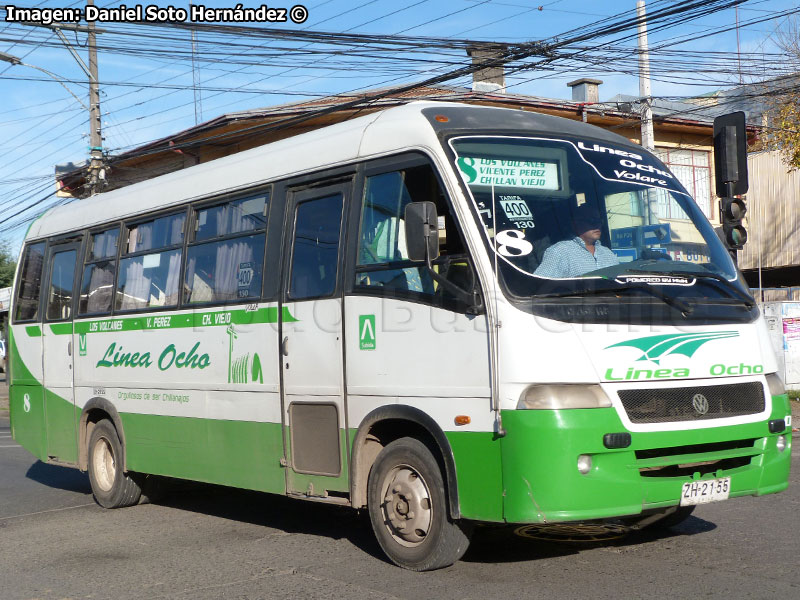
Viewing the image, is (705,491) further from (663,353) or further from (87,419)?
(87,419)

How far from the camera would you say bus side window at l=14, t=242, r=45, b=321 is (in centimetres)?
1143

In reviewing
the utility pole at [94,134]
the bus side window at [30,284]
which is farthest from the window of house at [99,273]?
the utility pole at [94,134]

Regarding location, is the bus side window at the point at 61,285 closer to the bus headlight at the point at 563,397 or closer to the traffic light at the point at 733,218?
the bus headlight at the point at 563,397

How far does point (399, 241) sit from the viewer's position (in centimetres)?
657

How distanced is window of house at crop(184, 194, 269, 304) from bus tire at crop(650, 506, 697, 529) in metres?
3.48

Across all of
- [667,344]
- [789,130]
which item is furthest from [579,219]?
[789,130]

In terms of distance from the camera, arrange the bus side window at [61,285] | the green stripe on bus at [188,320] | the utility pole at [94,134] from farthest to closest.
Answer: the utility pole at [94,134] → the bus side window at [61,285] → the green stripe on bus at [188,320]

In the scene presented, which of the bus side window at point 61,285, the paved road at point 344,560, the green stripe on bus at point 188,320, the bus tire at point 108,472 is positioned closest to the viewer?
the paved road at point 344,560

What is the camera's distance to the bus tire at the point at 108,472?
32.3 feet

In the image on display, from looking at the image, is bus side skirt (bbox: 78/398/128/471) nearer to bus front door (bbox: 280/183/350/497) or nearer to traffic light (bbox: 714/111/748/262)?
bus front door (bbox: 280/183/350/497)

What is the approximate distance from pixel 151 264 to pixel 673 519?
5.18 metres

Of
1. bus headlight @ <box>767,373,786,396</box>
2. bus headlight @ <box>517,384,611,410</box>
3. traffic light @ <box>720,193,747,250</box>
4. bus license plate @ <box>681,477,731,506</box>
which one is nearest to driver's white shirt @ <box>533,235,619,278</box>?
bus headlight @ <box>517,384,611,410</box>

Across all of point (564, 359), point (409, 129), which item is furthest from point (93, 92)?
point (564, 359)

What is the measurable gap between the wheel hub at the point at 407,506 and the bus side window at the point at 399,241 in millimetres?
1156
